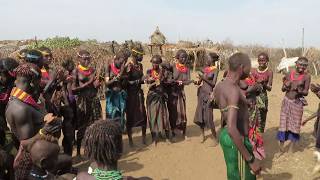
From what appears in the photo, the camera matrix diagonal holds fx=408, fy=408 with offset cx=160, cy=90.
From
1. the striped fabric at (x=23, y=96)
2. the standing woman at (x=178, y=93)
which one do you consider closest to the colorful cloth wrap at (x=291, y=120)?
the standing woman at (x=178, y=93)

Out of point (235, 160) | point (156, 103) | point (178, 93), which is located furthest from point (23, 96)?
point (178, 93)

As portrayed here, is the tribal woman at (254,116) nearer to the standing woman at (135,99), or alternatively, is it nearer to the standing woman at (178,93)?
the standing woman at (178,93)

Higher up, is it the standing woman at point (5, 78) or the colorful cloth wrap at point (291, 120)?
the standing woman at point (5, 78)

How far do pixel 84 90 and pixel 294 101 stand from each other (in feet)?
11.8

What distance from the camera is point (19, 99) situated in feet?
12.7

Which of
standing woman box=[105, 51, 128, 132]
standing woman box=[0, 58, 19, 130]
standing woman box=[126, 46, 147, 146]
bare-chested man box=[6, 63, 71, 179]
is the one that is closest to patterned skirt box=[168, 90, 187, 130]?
standing woman box=[126, 46, 147, 146]

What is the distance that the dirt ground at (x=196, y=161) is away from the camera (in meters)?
6.35

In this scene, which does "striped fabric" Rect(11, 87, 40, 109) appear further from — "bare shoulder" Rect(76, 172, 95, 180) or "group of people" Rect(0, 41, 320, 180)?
Answer: "bare shoulder" Rect(76, 172, 95, 180)

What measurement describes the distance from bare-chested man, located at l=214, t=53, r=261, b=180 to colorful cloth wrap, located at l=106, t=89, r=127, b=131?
3434 mm

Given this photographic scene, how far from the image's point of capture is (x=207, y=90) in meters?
7.75

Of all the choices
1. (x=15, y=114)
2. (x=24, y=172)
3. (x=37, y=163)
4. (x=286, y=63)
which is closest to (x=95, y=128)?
(x=37, y=163)

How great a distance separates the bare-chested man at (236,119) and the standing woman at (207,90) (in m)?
3.38

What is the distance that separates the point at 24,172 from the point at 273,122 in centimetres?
742

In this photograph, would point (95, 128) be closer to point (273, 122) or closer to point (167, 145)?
point (167, 145)
